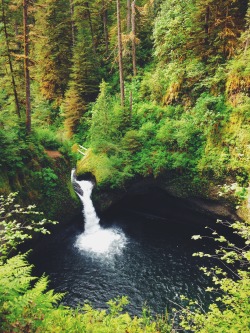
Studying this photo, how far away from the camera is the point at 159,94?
19922 millimetres

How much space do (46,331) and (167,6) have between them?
966 inches

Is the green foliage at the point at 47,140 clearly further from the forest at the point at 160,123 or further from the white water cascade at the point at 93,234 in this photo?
the white water cascade at the point at 93,234

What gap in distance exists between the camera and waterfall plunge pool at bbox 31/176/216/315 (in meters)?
11.3

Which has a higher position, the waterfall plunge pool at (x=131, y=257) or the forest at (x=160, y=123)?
the forest at (x=160, y=123)

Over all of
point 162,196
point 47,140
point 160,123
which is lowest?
point 162,196

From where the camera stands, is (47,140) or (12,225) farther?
(47,140)

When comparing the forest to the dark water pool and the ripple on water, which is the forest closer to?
the dark water pool

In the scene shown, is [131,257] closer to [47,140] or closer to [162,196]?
[162,196]

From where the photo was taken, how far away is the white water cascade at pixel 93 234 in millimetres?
14555

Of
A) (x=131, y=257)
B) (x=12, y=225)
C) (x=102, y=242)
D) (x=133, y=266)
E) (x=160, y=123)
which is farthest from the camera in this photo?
(x=160, y=123)

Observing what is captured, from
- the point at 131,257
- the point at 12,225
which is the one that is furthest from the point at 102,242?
the point at 12,225

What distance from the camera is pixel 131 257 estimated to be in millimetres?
13734

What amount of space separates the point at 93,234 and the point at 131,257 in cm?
337

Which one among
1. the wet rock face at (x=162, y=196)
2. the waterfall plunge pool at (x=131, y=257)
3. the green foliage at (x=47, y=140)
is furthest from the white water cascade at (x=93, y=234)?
the green foliage at (x=47, y=140)
